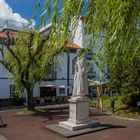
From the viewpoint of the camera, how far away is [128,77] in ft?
70.8

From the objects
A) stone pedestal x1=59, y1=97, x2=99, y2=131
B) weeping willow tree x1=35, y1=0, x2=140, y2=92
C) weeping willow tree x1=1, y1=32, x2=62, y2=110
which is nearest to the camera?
weeping willow tree x1=35, y1=0, x2=140, y2=92

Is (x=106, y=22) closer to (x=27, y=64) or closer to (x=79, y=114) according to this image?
(x=79, y=114)

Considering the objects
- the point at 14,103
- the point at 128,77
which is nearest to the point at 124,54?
the point at 128,77

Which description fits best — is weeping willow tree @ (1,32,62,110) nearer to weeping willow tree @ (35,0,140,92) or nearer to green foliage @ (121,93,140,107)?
green foliage @ (121,93,140,107)

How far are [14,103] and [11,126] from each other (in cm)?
1708

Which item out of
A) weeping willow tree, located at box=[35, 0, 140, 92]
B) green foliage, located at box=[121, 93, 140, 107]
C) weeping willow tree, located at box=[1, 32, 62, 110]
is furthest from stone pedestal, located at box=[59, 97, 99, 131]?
weeping willow tree, located at box=[35, 0, 140, 92]

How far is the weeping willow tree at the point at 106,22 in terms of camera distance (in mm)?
2954

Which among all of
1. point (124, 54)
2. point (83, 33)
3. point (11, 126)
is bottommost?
point (11, 126)

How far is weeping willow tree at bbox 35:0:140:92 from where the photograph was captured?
2954mm

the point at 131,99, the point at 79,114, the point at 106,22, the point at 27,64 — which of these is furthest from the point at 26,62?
the point at 106,22

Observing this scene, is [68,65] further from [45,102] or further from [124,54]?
[124,54]

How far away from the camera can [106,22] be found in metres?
3.34

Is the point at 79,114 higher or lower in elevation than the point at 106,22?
lower

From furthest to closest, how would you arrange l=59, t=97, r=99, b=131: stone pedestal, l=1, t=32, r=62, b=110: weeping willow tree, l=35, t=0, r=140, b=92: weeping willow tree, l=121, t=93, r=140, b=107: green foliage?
l=121, t=93, r=140, b=107: green foliage, l=1, t=32, r=62, b=110: weeping willow tree, l=59, t=97, r=99, b=131: stone pedestal, l=35, t=0, r=140, b=92: weeping willow tree
